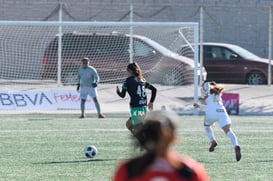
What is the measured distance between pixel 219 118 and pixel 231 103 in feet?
42.3

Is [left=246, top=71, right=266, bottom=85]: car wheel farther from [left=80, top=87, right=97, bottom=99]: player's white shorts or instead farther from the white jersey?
the white jersey

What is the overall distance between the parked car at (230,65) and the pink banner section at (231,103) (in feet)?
20.9

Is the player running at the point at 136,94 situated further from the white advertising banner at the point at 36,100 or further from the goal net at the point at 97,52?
the goal net at the point at 97,52

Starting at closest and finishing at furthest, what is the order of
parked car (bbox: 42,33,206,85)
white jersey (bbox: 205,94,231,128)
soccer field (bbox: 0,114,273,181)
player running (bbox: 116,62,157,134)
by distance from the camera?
soccer field (bbox: 0,114,273,181) < white jersey (bbox: 205,94,231,128) < player running (bbox: 116,62,157,134) < parked car (bbox: 42,33,206,85)

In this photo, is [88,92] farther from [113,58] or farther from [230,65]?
[230,65]

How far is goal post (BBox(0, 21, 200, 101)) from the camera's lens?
30.1 meters

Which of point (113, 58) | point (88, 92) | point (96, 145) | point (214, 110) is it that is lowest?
point (88, 92)

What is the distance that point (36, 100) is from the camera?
91.4ft

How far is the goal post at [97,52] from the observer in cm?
3011

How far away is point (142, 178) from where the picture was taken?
4.95m

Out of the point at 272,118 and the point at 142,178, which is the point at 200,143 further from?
the point at 142,178

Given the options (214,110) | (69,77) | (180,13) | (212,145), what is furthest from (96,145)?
(180,13)

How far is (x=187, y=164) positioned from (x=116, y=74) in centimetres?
2492

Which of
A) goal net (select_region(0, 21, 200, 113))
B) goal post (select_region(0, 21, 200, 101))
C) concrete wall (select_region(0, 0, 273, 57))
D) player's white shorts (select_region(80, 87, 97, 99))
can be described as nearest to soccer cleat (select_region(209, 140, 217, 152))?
player's white shorts (select_region(80, 87, 97, 99))
